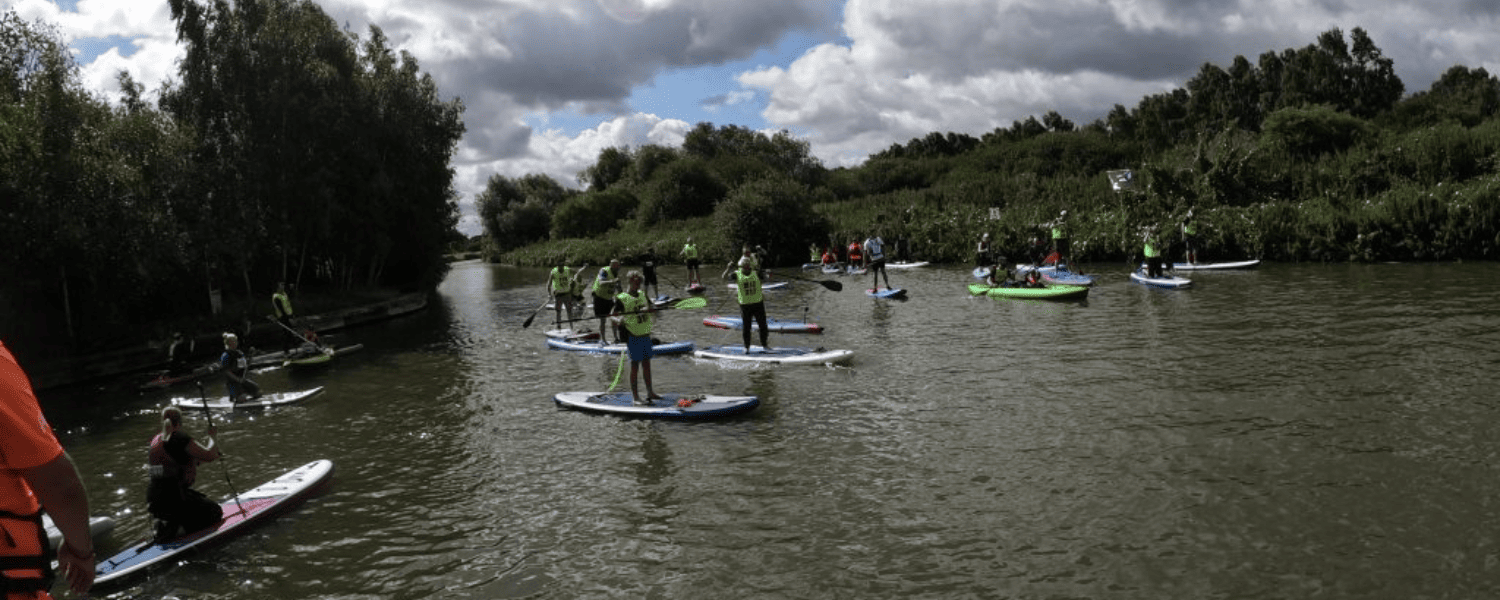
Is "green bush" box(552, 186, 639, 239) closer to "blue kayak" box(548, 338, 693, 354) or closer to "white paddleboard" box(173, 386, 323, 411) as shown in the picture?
"blue kayak" box(548, 338, 693, 354)

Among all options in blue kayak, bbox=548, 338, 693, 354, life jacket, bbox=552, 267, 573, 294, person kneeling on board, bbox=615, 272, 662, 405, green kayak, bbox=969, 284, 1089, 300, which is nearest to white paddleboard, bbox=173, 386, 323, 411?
blue kayak, bbox=548, 338, 693, 354

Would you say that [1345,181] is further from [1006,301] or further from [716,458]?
[716,458]

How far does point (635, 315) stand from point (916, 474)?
5.64m

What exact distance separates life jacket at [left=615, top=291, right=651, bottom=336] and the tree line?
16.7 meters

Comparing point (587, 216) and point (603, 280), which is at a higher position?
point (587, 216)

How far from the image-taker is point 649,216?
296ft

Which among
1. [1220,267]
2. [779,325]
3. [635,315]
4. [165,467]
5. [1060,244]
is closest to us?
[165,467]

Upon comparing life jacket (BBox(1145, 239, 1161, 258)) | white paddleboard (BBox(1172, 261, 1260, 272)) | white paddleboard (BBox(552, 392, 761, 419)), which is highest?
life jacket (BBox(1145, 239, 1161, 258))

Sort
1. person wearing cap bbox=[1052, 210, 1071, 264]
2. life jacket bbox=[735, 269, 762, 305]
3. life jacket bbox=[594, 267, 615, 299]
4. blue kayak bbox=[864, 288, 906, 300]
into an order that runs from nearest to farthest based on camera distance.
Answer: life jacket bbox=[735, 269, 762, 305] → life jacket bbox=[594, 267, 615, 299] → blue kayak bbox=[864, 288, 906, 300] → person wearing cap bbox=[1052, 210, 1071, 264]

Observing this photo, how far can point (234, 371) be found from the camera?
17.7 metres

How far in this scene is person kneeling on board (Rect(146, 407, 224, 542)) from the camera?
31.8 feet

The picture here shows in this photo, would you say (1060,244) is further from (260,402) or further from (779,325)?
(260,402)

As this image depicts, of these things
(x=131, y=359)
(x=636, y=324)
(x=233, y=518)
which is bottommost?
(x=233, y=518)

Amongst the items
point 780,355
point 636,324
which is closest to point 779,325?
point 780,355
